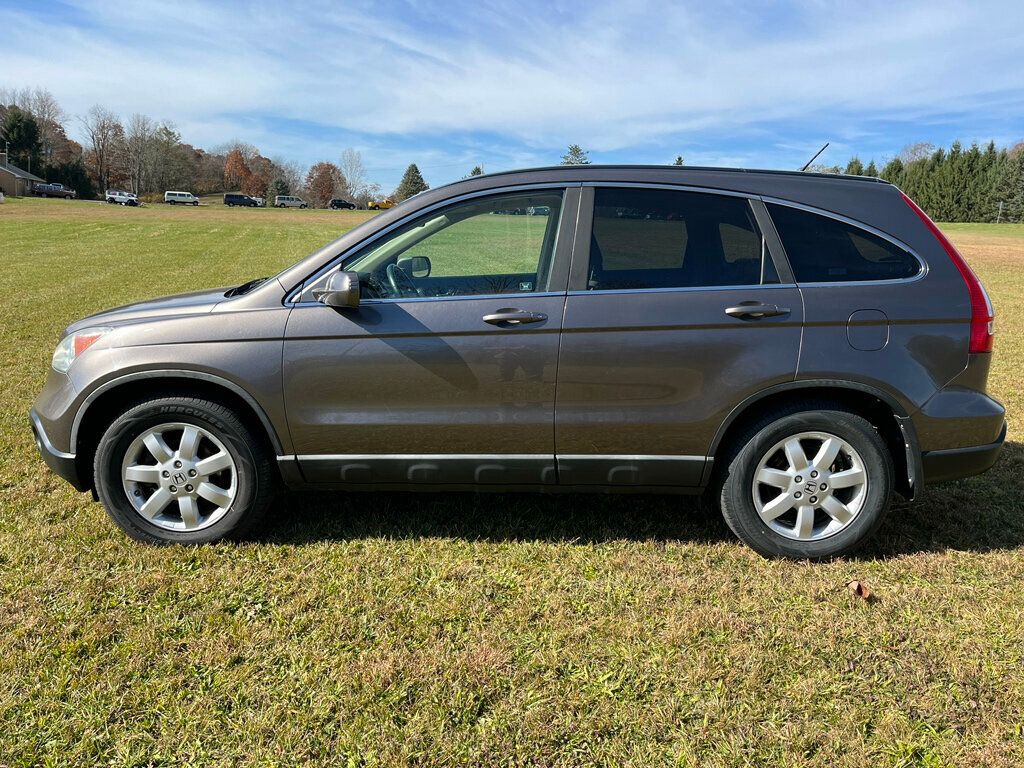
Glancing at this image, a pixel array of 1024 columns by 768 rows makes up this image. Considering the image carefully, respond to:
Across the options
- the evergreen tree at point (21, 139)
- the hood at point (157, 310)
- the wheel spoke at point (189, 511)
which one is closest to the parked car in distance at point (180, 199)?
the evergreen tree at point (21, 139)

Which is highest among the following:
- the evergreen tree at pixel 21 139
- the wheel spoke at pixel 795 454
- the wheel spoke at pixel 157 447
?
the evergreen tree at pixel 21 139

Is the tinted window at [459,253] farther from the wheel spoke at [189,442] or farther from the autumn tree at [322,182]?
the autumn tree at [322,182]

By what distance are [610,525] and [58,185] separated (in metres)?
101

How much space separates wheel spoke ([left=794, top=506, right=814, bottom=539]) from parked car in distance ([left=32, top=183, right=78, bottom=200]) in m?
93.7

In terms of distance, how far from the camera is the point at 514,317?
3217 mm

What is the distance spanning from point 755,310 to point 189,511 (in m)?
2.86

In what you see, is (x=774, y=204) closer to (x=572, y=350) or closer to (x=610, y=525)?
(x=572, y=350)

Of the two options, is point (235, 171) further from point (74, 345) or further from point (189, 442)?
point (189, 442)

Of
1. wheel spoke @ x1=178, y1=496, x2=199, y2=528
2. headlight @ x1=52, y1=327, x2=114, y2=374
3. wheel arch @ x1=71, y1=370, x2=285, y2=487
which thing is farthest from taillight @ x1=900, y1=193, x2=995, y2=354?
headlight @ x1=52, y1=327, x2=114, y2=374

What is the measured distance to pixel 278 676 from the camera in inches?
103

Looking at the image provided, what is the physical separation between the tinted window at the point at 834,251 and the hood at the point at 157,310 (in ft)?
9.08

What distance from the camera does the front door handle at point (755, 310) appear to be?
10.5 feet

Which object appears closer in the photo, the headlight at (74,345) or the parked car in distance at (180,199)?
the headlight at (74,345)

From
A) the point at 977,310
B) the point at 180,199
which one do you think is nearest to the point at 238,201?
the point at 180,199
